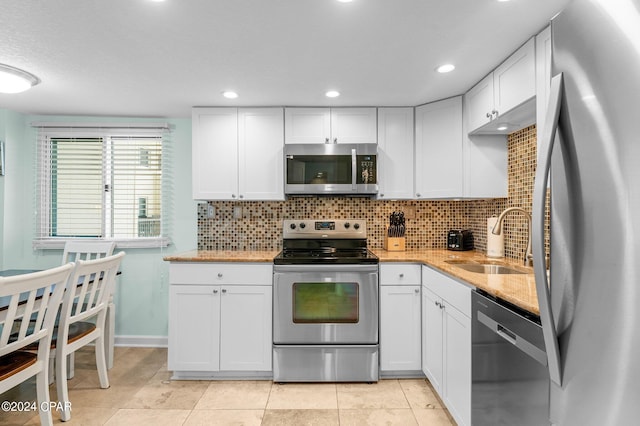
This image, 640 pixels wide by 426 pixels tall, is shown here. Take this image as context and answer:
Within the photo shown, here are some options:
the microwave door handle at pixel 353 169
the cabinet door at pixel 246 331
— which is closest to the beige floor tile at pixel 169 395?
the cabinet door at pixel 246 331

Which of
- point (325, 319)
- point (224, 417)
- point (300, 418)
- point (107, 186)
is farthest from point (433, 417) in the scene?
point (107, 186)

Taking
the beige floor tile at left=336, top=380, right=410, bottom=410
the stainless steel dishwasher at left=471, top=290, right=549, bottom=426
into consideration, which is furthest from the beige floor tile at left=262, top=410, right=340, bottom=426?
the stainless steel dishwasher at left=471, top=290, right=549, bottom=426

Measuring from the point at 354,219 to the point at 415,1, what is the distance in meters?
2.00

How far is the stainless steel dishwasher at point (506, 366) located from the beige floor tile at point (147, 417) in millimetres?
1741

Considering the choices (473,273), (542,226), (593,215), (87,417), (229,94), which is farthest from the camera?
(229,94)

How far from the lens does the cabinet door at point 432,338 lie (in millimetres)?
2264

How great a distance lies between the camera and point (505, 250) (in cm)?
270

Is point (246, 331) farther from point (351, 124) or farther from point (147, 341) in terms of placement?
point (351, 124)

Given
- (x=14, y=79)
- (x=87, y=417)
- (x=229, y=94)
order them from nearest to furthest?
1. (x=87, y=417)
2. (x=14, y=79)
3. (x=229, y=94)

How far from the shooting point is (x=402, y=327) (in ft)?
8.70

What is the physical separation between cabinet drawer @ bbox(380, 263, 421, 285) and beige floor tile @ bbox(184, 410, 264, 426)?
125cm

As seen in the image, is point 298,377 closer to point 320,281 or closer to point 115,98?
point 320,281

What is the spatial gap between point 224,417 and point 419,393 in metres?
1.34

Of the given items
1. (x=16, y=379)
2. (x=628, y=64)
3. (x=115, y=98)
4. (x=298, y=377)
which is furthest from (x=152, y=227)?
(x=628, y=64)
